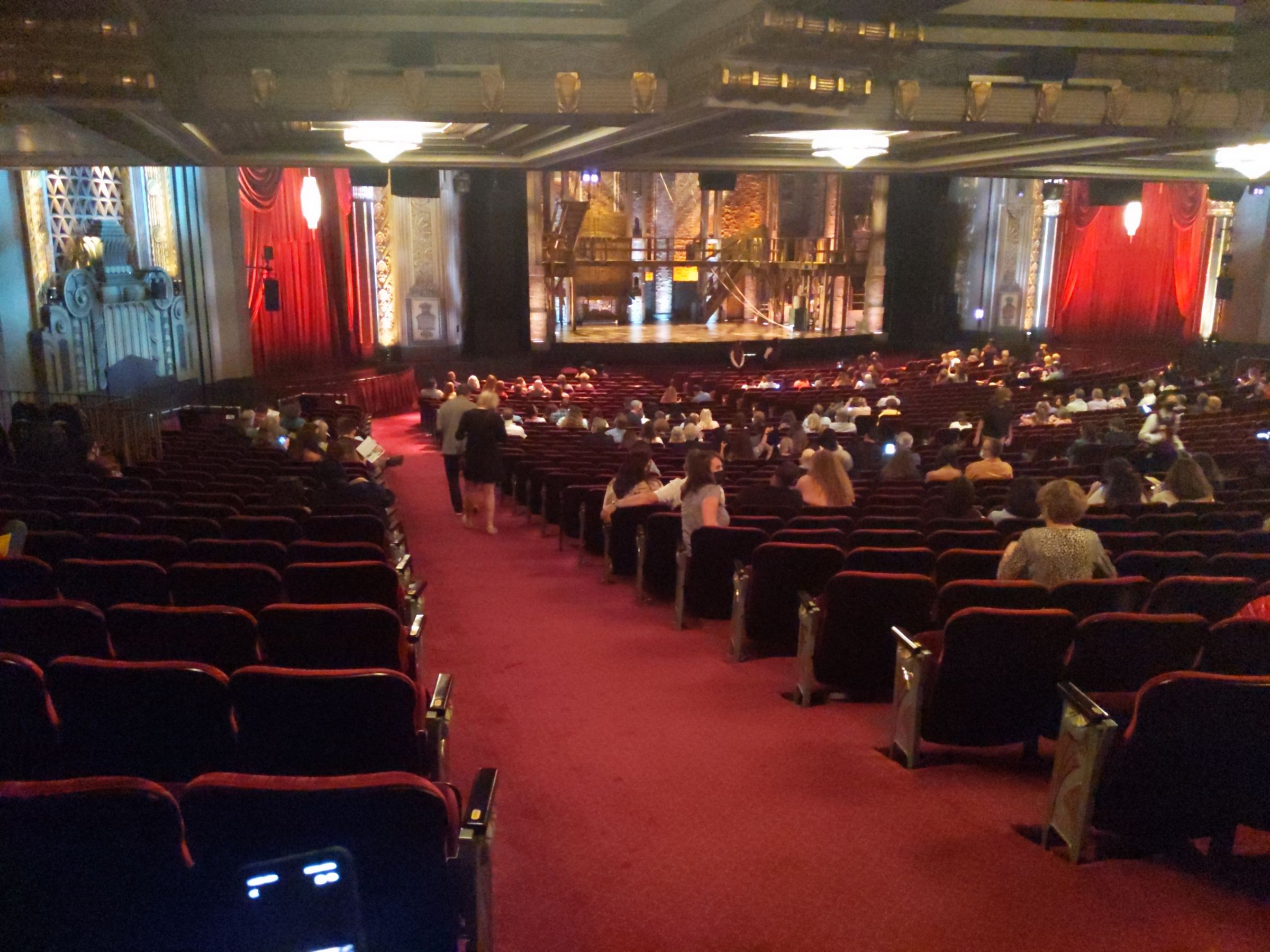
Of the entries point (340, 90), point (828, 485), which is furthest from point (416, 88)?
point (828, 485)

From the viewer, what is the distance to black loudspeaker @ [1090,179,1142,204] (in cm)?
1533

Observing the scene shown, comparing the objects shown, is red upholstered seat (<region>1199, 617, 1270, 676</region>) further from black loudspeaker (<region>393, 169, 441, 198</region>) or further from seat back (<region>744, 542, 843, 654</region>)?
black loudspeaker (<region>393, 169, 441, 198</region>)

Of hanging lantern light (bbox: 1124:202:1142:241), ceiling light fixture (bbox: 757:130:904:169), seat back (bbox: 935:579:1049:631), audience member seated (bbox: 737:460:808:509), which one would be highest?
hanging lantern light (bbox: 1124:202:1142:241)

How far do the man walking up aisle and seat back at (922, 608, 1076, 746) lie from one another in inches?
244

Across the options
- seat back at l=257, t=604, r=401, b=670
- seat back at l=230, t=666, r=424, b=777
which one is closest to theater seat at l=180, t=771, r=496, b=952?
seat back at l=230, t=666, r=424, b=777

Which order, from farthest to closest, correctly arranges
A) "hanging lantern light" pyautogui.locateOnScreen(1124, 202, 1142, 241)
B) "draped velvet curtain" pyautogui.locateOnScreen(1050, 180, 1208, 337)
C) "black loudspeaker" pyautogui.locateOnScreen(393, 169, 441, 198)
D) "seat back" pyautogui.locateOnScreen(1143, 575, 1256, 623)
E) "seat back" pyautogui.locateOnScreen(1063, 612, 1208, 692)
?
"draped velvet curtain" pyautogui.locateOnScreen(1050, 180, 1208, 337) → "hanging lantern light" pyautogui.locateOnScreen(1124, 202, 1142, 241) → "black loudspeaker" pyautogui.locateOnScreen(393, 169, 441, 198) → "seat back" pyautogui.locateOnScreen(1143, 575, 1256, 623) → "seat back" pyautogui.locateOnScreen(1063, 612, 1208, 692)

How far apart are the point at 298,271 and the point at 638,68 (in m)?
14.6

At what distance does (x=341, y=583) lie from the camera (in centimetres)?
406

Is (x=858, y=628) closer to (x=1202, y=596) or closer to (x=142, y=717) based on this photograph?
(x=1202, y=596)

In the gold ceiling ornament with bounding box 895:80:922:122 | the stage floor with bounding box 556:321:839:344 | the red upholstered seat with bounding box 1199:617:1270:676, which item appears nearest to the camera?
the red upholstered seat with bounding box 1199:617:1270:676

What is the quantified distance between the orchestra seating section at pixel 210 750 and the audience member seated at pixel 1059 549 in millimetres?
2511

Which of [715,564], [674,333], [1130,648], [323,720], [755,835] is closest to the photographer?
[323,720]

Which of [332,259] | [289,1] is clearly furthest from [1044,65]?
[332,259]

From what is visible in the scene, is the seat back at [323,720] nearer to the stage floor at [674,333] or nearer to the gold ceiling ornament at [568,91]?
the gold ceiling ornament at [568,91]
